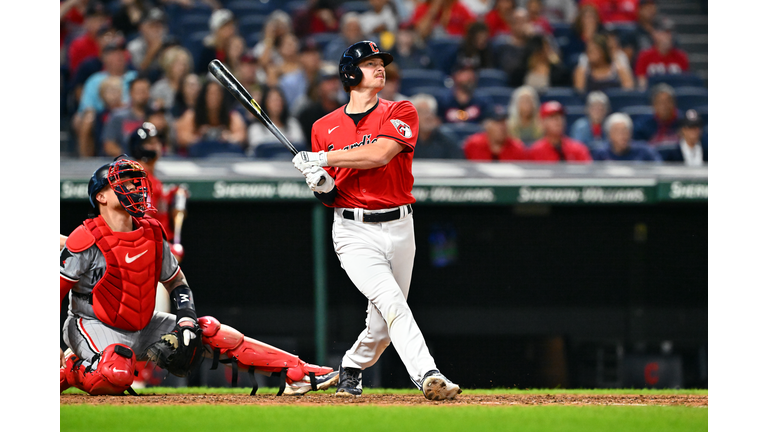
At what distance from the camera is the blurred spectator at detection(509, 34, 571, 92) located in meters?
9.54

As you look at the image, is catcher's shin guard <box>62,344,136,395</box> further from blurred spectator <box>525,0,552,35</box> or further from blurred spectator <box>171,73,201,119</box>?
blurred spectator <box>525,0,552,35</box>

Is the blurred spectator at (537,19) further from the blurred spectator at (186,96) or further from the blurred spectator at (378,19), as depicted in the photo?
the blurred spectator at (186,96)

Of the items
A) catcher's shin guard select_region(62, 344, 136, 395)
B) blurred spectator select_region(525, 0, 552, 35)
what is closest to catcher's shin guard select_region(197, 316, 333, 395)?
catcher's shin guard select_region(62, 344, 136, 395)

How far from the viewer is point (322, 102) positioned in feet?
27.6

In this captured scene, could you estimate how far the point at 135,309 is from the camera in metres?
4.28

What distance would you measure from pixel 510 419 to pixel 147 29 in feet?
22.1

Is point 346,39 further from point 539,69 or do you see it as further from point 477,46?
point 539,69

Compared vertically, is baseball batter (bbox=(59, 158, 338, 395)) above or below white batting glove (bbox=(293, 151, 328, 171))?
below

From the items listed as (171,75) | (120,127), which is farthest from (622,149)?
(120,127)

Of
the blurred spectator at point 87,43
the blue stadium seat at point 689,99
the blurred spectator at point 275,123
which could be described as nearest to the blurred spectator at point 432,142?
the blurred spectator at point 275,123

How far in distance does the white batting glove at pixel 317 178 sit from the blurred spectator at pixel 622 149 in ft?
15.0

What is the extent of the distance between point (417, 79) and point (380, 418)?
602 centimetres

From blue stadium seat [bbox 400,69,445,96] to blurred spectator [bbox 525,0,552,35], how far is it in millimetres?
1440

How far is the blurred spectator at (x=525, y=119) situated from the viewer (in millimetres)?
8508
